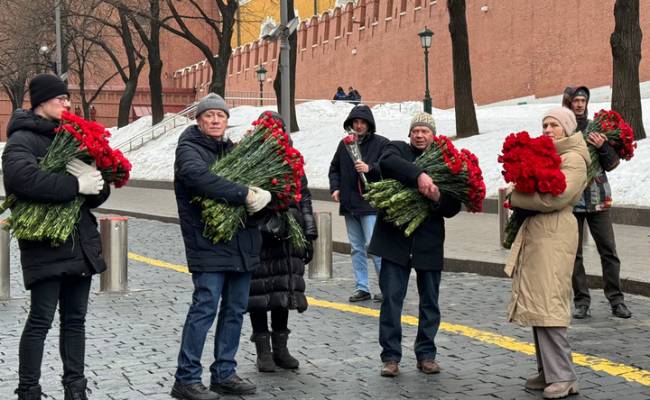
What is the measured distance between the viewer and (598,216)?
9.44 meters

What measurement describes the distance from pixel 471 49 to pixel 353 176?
3974 centimetres

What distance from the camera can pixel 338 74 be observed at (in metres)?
62.9

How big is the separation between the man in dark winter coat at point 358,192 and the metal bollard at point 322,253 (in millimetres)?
1389

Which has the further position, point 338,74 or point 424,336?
point 338,74

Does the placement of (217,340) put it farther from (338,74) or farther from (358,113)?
(338,74)

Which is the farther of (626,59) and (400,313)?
(626,59)

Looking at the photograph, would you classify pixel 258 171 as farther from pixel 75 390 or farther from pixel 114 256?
pixel 114 256

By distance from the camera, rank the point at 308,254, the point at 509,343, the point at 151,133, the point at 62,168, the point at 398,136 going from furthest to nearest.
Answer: the point at 151,133
the point at 398,136
the point at 509,343
the point at 308,254
the point at 62,168

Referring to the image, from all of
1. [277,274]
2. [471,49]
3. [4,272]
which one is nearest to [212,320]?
[277,274]

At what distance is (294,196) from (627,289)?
4.90m

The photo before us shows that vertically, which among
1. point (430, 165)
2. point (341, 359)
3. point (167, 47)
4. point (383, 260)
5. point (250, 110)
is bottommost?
point (341, 359)

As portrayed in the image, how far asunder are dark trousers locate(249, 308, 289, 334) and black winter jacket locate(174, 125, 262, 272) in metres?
0.85

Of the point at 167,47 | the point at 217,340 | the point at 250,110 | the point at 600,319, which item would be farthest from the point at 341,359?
the point at 167,47

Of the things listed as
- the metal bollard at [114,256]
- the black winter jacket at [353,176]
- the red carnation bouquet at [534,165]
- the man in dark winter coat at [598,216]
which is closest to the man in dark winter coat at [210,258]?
the red carnation bouquet at [534,165]
